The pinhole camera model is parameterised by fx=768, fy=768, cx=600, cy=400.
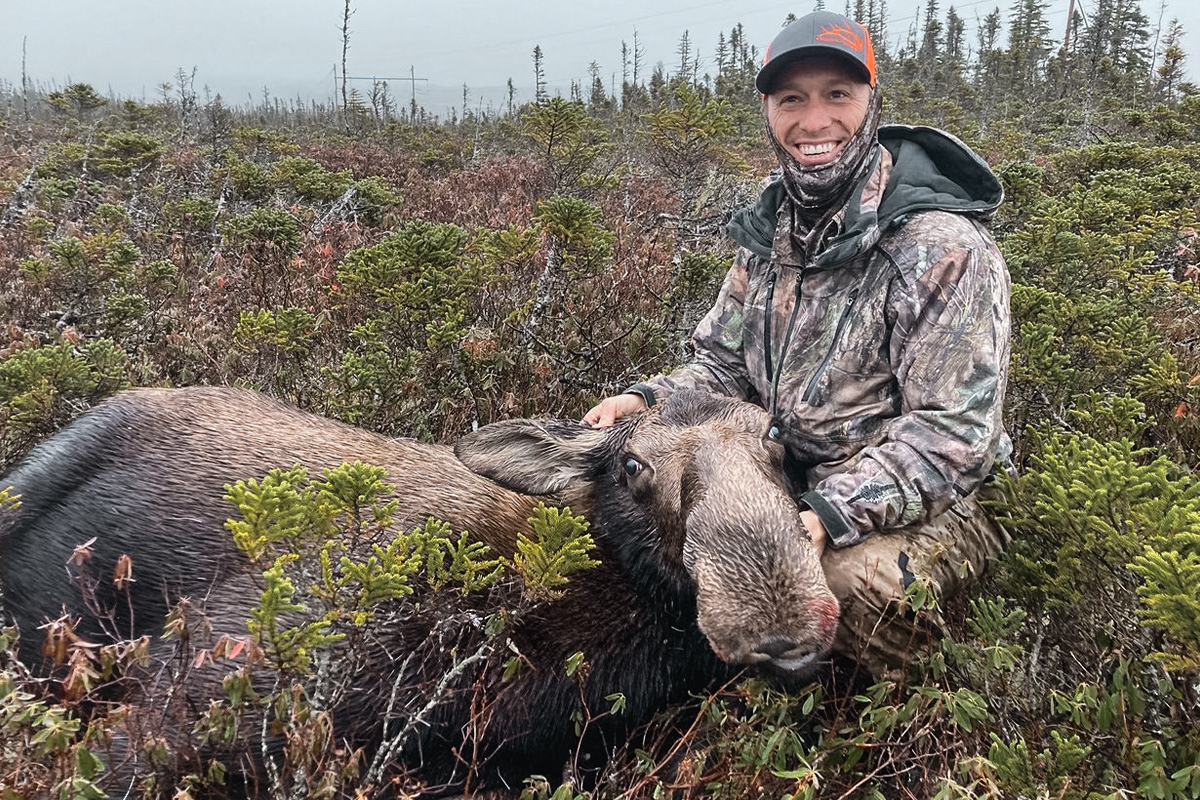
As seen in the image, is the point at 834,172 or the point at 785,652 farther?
the point at 834,172

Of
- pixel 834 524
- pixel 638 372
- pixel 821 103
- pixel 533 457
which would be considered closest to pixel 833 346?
pixel 834 524

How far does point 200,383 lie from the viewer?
589 cm

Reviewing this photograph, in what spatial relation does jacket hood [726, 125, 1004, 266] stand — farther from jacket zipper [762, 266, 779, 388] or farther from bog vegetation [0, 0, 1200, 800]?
bog vegetation [0, 0, 1200, 800]

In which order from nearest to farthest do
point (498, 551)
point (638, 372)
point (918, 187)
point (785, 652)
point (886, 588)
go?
point (785, 652) → point (886, 588) → point (918, 187) → point (498, 551) → point (638, 372)

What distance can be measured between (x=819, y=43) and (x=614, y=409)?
187cm

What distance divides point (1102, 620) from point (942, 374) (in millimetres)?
1049

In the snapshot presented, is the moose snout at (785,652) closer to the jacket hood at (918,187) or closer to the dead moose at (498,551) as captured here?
the dead moose at (498,551)

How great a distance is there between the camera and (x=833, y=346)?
347 centimetres

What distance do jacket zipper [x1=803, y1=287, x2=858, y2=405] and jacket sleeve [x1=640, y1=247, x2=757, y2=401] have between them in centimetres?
66

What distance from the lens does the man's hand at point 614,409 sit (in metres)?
3.80

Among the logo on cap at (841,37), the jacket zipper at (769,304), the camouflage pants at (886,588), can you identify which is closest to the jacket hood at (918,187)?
the jacket zipper at (769,304)

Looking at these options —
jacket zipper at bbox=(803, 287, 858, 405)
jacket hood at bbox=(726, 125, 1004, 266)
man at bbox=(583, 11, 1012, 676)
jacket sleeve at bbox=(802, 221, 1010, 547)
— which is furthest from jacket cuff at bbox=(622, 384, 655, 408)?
jacket sleeve at bbox=(802, 221, 1010, 547)

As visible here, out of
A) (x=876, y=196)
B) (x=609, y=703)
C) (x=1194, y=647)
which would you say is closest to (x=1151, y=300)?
(x=876, y=196)

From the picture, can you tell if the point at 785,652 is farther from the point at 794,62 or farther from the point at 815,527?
the point at 794,62
